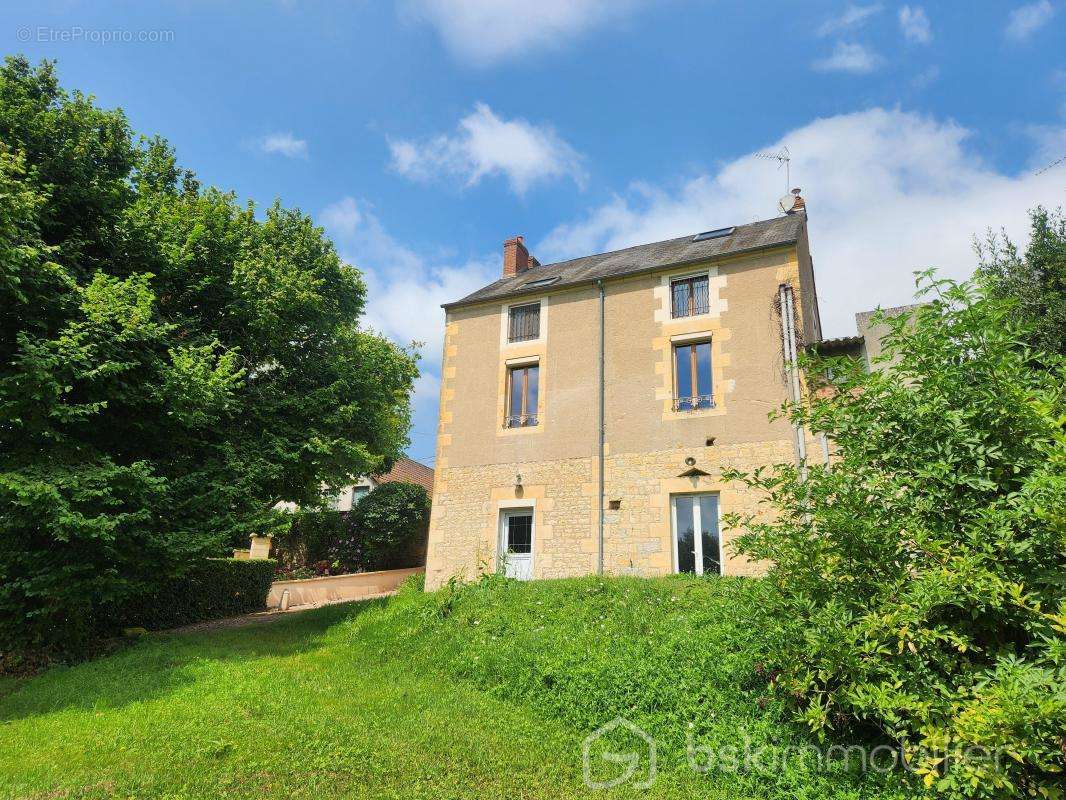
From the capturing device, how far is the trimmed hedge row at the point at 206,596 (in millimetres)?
12250

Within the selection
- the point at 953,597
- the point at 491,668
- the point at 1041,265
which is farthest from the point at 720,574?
the point at 1041,265

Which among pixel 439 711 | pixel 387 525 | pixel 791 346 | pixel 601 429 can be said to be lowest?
pixel 439 711

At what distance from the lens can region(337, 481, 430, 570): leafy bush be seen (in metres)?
20.9

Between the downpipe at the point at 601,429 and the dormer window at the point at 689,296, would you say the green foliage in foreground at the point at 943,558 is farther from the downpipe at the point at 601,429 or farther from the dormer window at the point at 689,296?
the dormer window at the point at 689,296

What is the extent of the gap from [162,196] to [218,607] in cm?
936

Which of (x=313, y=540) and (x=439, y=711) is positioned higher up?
(x=313, y=540)

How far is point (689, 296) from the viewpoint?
44.0 ft

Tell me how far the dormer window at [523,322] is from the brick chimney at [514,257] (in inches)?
142

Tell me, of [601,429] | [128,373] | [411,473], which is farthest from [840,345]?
[411,473]

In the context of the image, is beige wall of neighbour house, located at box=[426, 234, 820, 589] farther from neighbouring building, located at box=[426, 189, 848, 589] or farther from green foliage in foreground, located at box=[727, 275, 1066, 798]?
green foliage in foreground, located at box=[727, 275, 1066, 798]

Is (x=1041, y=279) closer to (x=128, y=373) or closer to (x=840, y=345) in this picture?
(x=840, y=345)

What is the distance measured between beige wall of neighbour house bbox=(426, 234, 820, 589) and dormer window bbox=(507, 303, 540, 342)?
22 centimetres

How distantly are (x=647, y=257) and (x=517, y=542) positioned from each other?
25.5 ft

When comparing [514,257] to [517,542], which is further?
[514,257]
